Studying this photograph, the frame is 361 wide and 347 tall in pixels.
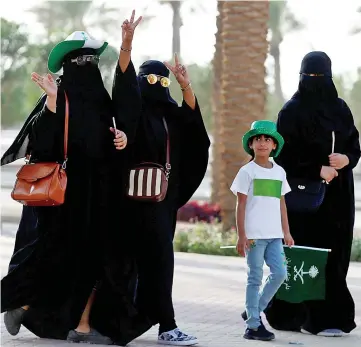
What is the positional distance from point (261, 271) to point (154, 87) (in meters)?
1.42

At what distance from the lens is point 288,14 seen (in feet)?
212

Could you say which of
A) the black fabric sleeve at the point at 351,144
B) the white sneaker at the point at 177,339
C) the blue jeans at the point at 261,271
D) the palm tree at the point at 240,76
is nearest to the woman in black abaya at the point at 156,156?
the white sneaker at the point at 177,339

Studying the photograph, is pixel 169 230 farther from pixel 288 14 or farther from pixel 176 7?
pixel 288 14

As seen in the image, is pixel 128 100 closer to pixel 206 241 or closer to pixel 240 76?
pixel 206 241

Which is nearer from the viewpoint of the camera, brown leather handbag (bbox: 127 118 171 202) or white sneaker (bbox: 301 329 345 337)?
brown leather handbag (bbox: 127 118 171 202)

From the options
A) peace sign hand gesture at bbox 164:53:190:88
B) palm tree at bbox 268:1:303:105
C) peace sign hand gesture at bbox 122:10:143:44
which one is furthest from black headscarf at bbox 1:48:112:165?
palm tree at bbox 268:1:303:105

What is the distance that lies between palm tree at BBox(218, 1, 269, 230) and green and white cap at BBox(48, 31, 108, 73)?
8.33 m

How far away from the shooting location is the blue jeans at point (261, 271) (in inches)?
309

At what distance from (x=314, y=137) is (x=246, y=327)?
1426 millimetres

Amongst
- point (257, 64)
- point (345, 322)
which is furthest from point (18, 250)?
point (257, 64)

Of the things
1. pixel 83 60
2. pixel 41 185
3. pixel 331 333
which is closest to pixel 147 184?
pixel 41 185

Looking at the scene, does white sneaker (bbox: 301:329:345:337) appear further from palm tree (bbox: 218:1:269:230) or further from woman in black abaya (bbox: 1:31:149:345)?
palm tree (bbox: 218:1:269:230)

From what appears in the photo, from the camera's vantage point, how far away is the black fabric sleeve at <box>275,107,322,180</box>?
27.5 feet

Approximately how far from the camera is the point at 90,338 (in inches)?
304
